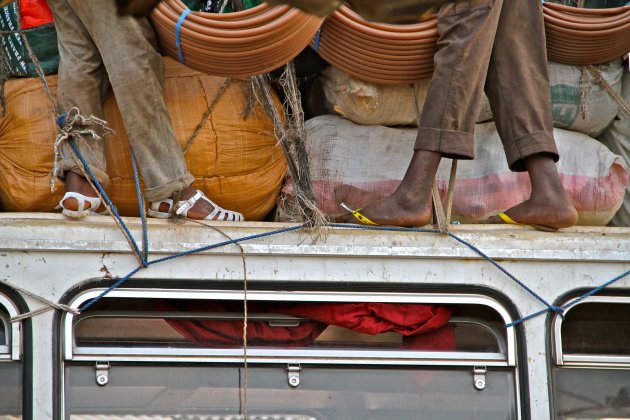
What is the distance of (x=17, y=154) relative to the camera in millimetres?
2770

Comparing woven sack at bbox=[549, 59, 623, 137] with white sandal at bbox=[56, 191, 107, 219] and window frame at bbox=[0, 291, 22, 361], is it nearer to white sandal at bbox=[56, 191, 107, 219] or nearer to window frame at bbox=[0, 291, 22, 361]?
white sandal at bbox=[56, 191, 107, 219]

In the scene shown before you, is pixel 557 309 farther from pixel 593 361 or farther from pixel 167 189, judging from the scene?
pixel 167 189

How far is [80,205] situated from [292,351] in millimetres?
687

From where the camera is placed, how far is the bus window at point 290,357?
242 cm

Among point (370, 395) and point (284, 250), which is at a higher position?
point (284, 250)

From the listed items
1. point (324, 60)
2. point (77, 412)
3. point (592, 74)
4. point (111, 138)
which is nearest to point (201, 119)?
point (111, 138)

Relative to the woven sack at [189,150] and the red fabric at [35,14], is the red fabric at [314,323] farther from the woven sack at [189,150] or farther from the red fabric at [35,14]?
the red fabric at [35,14]

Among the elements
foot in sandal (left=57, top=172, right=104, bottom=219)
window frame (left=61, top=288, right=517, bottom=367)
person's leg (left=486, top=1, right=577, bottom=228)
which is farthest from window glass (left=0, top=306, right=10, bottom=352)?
person's leg (left=486, top=1, right=577, bottom=228)

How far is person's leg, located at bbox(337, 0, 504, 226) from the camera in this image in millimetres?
2693

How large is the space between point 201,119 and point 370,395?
Result: 94cm

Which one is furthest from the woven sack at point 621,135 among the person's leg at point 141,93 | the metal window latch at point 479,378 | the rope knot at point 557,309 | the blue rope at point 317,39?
the person's leg at point 141,93

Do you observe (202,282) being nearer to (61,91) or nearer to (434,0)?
(61,91)

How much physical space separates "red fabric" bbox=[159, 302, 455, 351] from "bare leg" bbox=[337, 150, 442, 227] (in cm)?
24

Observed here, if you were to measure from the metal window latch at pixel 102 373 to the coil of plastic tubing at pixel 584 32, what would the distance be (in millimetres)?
1647
